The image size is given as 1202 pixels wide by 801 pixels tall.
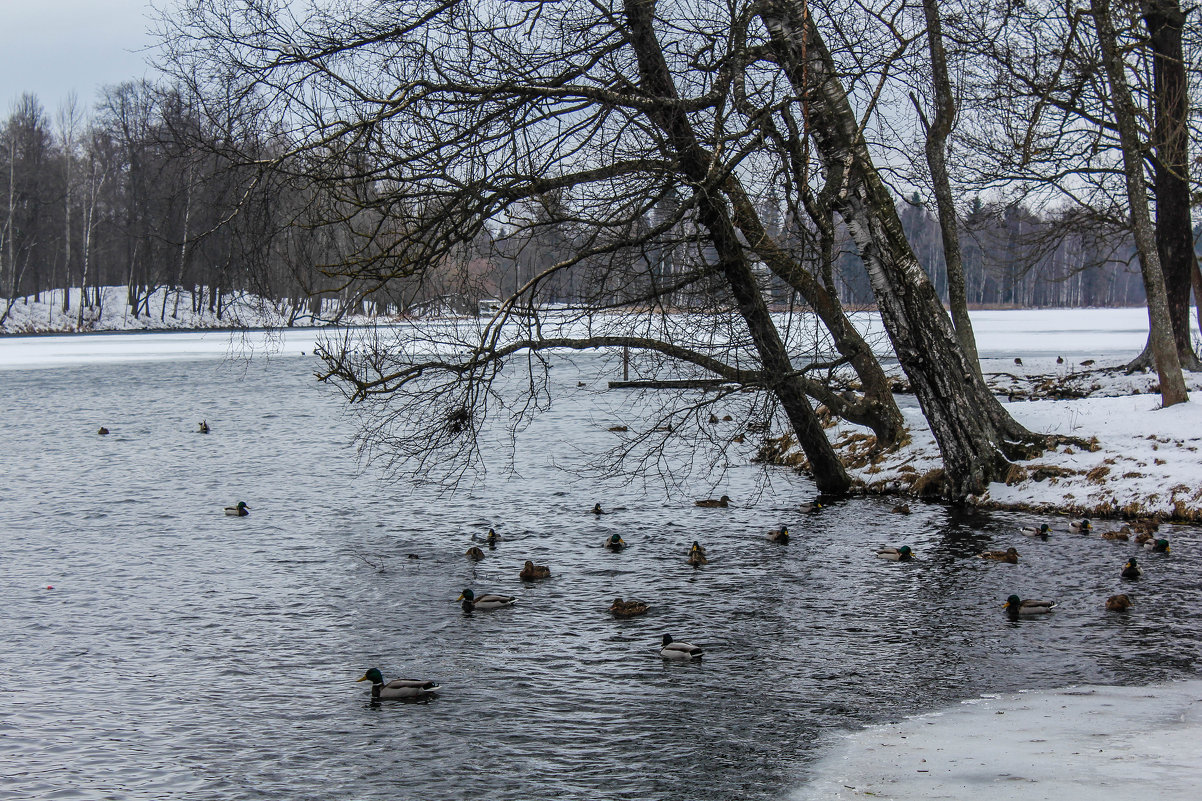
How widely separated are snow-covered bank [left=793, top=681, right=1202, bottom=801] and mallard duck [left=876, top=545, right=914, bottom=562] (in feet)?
13.3

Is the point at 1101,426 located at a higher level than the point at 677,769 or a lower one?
higher

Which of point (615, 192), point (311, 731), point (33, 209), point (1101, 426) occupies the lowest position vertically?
point (311, 731)

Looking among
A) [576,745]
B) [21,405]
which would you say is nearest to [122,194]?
[21,405]

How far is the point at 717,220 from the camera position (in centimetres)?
1220

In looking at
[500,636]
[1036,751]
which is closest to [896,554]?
[500,636]

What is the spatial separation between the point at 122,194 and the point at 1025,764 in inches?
3113

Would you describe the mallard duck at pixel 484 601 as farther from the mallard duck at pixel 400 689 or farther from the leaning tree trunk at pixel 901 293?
the leaning tree trunk at pixel 901 293

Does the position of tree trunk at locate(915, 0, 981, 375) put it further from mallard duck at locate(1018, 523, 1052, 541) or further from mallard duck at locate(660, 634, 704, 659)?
mallard duck at locate(660, 634, 704, 659)

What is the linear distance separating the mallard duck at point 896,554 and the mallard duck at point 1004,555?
0.81 meters

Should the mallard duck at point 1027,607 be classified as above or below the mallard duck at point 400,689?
above

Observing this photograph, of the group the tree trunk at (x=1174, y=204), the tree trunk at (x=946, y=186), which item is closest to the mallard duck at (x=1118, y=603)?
the tree trunk at (x=946, y=186)

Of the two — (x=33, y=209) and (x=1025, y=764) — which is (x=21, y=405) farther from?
(x=33, y=209)

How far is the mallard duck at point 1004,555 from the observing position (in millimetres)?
11211

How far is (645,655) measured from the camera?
8.52 meters
